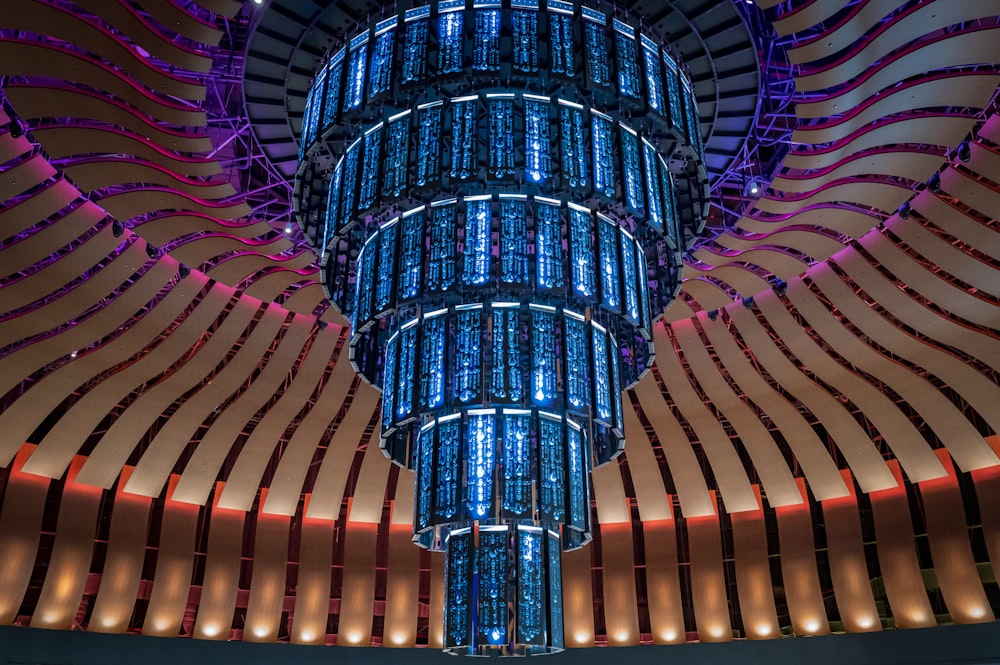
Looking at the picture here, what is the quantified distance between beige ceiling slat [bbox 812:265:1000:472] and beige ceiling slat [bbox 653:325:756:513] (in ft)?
9.80

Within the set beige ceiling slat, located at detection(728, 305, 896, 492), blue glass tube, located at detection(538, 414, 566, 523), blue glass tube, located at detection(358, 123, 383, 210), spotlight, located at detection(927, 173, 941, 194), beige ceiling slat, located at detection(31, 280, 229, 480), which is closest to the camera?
blue glass tube, located at detection(538, 414, 566, 523)

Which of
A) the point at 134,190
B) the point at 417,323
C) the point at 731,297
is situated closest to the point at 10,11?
the point at 134,190

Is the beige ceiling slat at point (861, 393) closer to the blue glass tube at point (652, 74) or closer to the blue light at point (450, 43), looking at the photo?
the blue glass tube at point (652, 74)

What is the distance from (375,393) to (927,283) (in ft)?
35.2

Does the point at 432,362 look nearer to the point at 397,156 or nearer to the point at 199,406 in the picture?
the point at 397,156

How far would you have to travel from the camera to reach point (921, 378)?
17.2 meters

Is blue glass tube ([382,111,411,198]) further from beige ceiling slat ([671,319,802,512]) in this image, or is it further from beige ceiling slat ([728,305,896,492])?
beige ceiling slat ([671,319,802,512])

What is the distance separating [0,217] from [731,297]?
1249cm

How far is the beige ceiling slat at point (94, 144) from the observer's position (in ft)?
38.8

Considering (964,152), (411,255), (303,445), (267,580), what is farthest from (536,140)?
(267,580)

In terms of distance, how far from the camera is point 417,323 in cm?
1090

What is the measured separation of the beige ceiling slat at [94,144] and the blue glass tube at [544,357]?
6.13 m

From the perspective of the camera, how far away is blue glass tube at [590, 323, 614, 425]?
10609 mm

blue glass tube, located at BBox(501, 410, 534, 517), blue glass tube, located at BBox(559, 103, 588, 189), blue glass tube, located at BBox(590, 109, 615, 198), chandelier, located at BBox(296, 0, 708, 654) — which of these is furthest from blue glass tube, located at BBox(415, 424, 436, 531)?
blue glass tube, located at BBox(590, 109, 615, 198)
